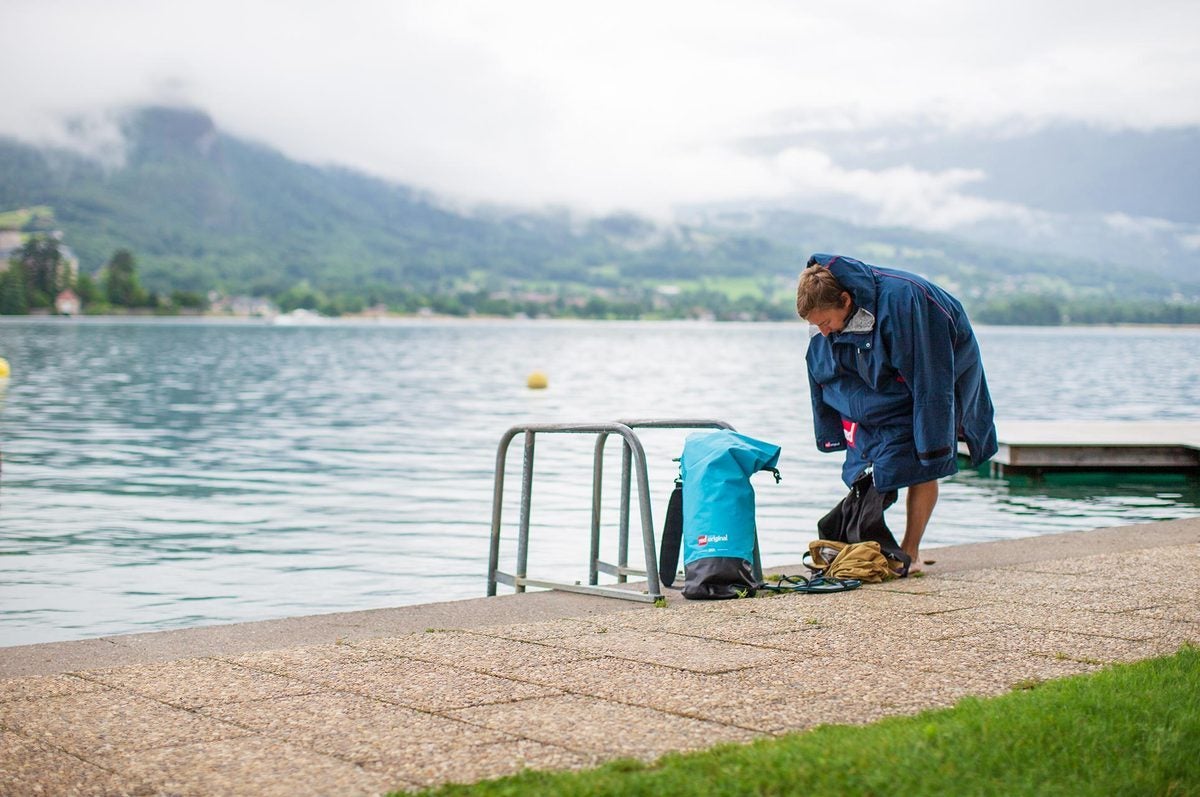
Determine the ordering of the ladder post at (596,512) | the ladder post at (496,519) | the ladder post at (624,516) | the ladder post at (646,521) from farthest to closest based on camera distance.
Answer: the ladder post at (496,519) → the ladder post at (624,516) → the ladder post at (596,512) → the ladder post at (646,521)

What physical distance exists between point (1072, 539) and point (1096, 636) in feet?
12.5

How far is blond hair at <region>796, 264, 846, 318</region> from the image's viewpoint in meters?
→ 7.45

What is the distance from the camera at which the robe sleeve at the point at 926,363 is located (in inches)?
291

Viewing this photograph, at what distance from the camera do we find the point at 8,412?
33938 mm

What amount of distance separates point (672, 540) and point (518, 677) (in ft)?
8.37

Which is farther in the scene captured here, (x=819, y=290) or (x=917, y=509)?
(x=917, y=509)

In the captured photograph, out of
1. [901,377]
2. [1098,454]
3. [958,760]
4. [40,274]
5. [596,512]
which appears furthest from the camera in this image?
[40,274]

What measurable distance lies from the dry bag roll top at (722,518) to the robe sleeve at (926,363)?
832 mm

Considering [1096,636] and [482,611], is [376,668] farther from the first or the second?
[1096,636]

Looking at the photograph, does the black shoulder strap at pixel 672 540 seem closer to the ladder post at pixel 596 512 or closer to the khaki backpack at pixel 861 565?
the ladder post at pixel 596 512

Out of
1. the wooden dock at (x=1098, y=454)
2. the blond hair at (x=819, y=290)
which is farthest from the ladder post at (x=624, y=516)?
the wooden dock at (x=1098, y=454)

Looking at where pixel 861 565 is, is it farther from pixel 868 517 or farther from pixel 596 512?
pixel 596 512

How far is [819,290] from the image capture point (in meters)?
7.46

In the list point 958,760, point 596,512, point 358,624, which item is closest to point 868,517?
point 596,512
